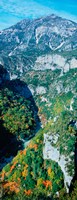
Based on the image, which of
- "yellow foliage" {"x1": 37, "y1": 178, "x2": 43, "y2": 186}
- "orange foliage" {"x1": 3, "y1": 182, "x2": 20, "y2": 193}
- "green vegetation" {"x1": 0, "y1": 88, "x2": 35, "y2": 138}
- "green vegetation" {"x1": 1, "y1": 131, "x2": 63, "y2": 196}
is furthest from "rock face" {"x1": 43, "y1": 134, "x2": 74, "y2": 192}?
"green vegetation" {"x1": 0, "y1": 88, "x2": 35, "y2": 138}

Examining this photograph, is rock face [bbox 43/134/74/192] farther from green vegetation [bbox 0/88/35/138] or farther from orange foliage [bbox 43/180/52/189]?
green vegetation [bbox 0/88/35/138]

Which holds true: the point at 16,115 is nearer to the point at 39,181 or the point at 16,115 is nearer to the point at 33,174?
the point at 33,174

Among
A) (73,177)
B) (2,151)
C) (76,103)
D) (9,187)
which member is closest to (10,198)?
(9,187)

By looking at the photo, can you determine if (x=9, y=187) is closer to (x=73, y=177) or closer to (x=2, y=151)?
(x=73, y=177)

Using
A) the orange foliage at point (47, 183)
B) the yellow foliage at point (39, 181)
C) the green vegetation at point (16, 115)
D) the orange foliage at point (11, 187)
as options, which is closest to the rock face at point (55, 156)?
the orange foliage at point (47, 183)

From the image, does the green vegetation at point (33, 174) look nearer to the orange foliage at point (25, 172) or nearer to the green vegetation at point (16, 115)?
the orange foliage at point (25, 172)

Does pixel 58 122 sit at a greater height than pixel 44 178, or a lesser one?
greater

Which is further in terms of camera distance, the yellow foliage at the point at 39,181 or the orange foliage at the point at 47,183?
the yellow foliage at the point at 39,181

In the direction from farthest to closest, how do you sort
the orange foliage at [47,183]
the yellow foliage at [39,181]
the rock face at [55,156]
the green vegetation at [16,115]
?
the green vegetation at [16,115] → the yellow foliage at [39,181] → the orange foliage at [47,183] → the rock face at [55,156]
